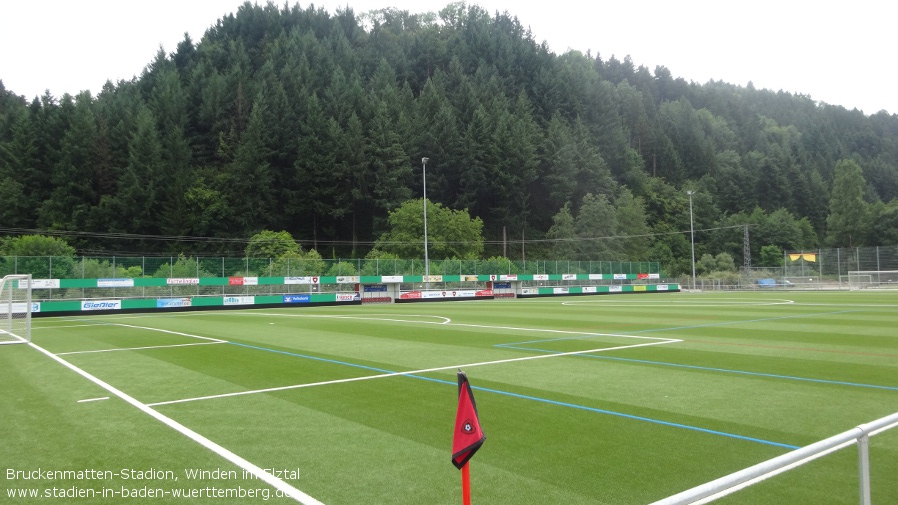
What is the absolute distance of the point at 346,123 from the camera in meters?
83.2

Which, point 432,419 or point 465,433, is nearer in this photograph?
point 465,433

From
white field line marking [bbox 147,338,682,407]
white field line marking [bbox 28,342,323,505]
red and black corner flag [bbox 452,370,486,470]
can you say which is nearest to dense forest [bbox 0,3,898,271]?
white field line marking [bbox 147,338,682,407]

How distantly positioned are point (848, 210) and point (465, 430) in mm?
122645

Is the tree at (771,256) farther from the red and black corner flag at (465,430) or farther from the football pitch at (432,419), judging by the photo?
the red and black corner flag at (465,430)

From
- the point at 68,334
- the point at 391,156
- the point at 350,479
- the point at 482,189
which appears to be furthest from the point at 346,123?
the point at 350,479

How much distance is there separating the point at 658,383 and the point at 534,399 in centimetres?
232

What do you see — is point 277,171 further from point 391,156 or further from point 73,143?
point 73,143

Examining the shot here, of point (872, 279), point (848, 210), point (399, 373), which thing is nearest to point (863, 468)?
point (399, 373)

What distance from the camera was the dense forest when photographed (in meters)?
73.3

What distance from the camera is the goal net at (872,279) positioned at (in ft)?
182

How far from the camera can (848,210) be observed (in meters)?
105

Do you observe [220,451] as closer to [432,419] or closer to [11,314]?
[432,419]

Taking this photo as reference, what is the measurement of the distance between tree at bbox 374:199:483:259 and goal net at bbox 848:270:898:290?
127 feet

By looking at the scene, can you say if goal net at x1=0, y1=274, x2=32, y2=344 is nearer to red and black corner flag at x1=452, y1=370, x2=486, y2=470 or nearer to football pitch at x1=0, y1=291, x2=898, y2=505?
football pitch at x1=0, y1=291, x2=898, y2=505
